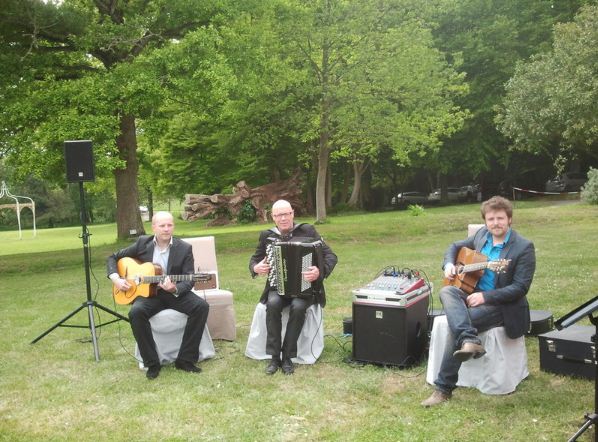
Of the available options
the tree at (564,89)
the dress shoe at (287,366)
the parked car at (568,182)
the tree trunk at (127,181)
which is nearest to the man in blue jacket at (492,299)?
the dress shoe at (287,366)

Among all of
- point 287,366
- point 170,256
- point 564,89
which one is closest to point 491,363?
point 287,366

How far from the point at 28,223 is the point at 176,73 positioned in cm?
4051

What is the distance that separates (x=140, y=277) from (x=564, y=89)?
13139 millimetres

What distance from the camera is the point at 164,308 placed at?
20.6ft

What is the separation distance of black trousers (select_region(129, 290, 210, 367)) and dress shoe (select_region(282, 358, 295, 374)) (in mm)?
899

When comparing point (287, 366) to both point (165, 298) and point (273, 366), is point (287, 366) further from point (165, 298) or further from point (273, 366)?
point (165, 298)

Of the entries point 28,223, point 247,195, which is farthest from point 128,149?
point 28,223

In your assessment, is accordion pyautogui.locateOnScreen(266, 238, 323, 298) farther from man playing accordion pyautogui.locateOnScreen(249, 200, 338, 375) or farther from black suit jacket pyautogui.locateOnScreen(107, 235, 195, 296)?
black suit jacket pyautogui.locateOnScreen(107, 235, 195, 296)

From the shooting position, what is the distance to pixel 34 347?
7121mm

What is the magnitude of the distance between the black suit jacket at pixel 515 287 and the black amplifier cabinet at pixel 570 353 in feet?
1.10

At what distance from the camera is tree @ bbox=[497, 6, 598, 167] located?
14289 mm

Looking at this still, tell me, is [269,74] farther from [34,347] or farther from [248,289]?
[34,347]

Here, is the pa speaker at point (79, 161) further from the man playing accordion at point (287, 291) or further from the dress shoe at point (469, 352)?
the dress shoe at point (469, 352)

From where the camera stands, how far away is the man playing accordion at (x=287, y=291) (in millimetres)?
5949
